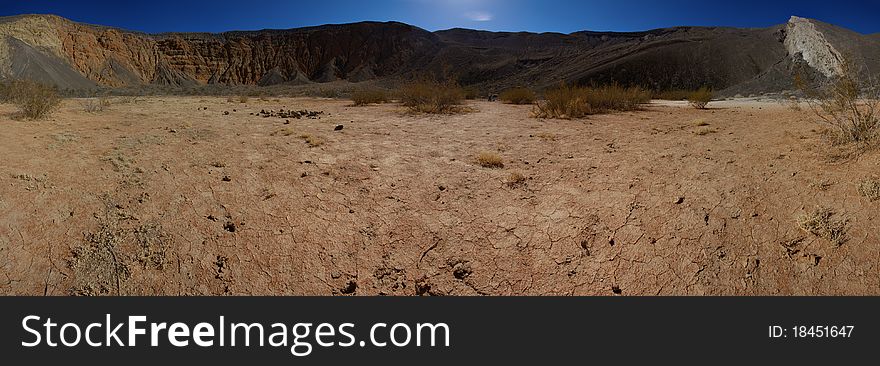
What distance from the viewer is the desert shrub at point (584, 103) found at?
8.42 meters

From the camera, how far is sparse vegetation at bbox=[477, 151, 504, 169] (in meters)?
4.60

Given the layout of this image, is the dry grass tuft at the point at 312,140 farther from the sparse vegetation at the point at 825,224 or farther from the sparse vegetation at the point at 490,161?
the sparse vegetation at the point at 825,224

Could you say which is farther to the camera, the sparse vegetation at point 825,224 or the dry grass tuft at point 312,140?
the dry grass tuft at point 312,140

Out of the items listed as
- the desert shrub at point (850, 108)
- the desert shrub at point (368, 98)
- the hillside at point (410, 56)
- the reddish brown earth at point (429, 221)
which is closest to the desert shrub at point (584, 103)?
the reddish brown earth at point (429, 221)

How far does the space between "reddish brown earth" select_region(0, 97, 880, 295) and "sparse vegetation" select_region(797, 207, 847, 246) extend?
5 centimetres

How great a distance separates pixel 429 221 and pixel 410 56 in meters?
58.7

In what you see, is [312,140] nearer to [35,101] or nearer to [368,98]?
[35,101]

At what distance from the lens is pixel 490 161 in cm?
463

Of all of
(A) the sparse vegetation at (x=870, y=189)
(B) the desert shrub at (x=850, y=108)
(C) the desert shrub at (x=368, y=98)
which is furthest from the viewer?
(C) the desert shrub at (x=368, y=98)

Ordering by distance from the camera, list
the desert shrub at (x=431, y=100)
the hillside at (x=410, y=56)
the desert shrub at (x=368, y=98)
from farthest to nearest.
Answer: the hillside at (x=410, y=56) → the desert shrub at (x=368, y=98) → the desert shrub at (x=431, y=100)

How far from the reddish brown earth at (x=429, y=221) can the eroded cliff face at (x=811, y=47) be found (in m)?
25.1

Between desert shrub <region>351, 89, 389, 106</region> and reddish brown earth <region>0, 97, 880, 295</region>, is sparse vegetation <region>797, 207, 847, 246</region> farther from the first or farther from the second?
desert shrub <region>351, 89, 389, 106</region>

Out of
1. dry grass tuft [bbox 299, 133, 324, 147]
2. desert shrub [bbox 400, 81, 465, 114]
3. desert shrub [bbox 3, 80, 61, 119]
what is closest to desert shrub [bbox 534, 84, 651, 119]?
desert shrub [bbox 400, 81, 465, 114]

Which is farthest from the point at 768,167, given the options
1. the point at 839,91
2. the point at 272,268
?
the point at 272,268
